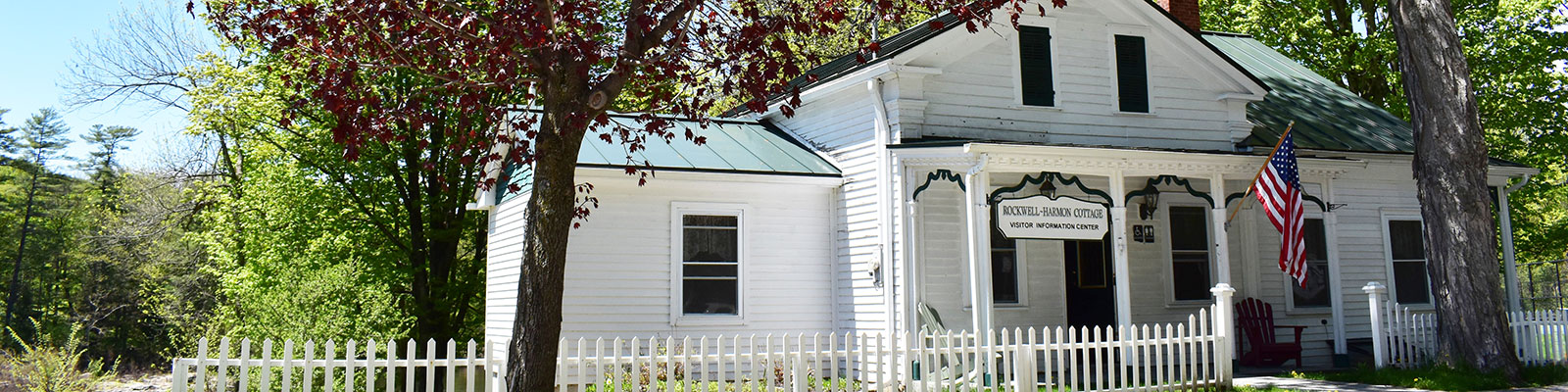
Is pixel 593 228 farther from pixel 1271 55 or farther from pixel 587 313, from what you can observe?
pixel 1271 55

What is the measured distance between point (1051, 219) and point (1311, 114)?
301 inches

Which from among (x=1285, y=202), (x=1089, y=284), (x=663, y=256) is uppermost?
(x=1285, y=202)

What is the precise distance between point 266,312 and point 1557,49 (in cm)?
2569

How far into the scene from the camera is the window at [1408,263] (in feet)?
55.8

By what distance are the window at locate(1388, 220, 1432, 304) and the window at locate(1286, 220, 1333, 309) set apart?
1.26 m

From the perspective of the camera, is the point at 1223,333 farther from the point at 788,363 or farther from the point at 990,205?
the point at 788,363

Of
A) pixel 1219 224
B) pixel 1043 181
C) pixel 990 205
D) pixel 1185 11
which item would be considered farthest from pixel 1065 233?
pixel 1185 11

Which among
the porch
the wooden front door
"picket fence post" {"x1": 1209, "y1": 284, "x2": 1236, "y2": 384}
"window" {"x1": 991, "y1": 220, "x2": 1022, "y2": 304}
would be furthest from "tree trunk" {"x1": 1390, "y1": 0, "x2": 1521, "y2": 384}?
"window" {"x1": 991, "y1": 220, "x2": 1022, "y2": 304}

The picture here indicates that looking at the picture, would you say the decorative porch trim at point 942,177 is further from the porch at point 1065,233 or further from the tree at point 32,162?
the tree at point 32,162

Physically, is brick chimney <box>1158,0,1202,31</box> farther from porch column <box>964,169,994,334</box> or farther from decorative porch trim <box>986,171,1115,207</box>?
porch column <box>964,169,994,334</box>

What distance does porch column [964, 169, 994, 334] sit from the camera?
1273cm

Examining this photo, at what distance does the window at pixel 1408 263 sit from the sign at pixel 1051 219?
269 inches

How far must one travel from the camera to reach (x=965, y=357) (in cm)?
1019

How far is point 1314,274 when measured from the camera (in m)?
16.5
